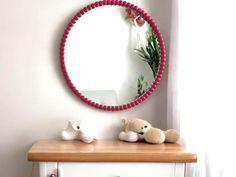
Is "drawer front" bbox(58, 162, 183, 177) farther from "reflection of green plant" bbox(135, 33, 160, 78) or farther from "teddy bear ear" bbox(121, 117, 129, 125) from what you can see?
"reflection of green plant" bbox(135, 33, 160, 78)

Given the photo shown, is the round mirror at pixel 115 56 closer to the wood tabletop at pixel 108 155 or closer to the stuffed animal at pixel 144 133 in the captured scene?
the stuffed animal at pixel 144 133

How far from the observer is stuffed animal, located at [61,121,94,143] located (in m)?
1.85

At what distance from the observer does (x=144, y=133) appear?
1.88 meters

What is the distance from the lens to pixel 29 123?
1970 mm

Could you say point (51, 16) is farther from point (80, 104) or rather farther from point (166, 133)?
point (166, 133)

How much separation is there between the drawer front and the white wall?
0.40m

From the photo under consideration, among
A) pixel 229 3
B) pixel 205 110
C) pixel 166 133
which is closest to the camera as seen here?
pixel 229 3

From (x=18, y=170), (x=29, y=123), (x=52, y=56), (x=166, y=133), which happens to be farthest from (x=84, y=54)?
(x=18, y=170)

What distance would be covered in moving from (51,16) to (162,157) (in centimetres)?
96

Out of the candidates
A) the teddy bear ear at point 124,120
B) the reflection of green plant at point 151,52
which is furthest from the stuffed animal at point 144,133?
the reflection of green plant at point 151,52

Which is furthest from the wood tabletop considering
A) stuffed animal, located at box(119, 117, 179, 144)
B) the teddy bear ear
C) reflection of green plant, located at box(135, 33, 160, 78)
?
reflection of green plant, located at box(135, 33, 160, 78)

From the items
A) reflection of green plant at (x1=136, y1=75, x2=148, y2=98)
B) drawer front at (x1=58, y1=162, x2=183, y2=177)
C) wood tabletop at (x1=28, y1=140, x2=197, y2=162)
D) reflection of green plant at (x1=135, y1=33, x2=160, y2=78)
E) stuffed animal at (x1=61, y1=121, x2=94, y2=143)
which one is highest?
reflection of green plant at (x1=135, y1=33, x2=160, y2=78)

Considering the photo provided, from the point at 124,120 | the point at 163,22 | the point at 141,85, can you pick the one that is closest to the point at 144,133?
the point at 124,120

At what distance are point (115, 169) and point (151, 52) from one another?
69 centimetres
